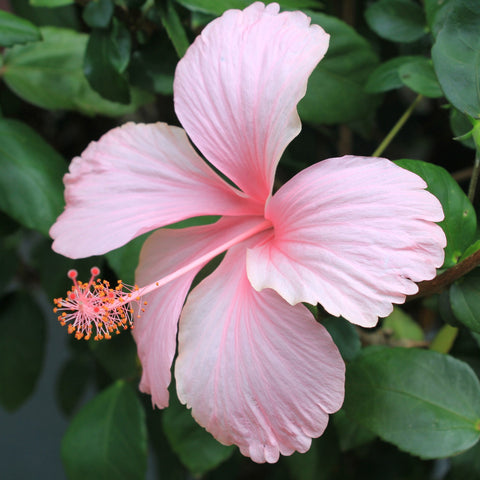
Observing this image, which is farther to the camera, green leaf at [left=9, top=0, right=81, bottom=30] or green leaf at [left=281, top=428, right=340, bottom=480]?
green leaf at [left=9, top=0, right=81, bottom=30]

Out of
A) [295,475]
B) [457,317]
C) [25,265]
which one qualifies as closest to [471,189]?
[457,317]

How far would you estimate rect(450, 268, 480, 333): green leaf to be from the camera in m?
0.51

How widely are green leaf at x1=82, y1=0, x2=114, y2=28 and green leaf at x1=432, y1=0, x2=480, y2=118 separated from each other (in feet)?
1.18

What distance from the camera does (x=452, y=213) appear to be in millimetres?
513

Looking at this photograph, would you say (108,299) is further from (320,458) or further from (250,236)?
(320,458)

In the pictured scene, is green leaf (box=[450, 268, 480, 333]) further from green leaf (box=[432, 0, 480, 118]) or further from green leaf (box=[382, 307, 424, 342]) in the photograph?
green leaf (box=[382, 307, 424, 342])

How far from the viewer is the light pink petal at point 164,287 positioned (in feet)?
1.72

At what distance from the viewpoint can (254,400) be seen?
0.47 meters

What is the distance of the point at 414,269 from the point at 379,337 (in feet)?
1.18

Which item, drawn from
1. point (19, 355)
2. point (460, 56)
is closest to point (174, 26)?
point (460, 56)

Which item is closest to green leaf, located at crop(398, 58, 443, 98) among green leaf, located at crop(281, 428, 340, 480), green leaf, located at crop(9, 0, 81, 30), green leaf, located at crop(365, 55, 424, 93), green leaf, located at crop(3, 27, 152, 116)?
green leaf, located at crop(365, 55, 424, 93)

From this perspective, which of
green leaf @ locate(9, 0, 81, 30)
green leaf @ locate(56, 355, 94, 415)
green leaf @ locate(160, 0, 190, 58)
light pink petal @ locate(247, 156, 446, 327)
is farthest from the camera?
green leaf @ locate(56, 355, 94, 415)

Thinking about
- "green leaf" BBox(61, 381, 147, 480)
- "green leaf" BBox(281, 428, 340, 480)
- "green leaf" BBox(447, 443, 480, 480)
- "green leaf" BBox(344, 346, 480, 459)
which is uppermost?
"green leaf" BBox(344, 346, 480, 459)

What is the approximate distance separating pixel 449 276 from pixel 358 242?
0.13 metres
